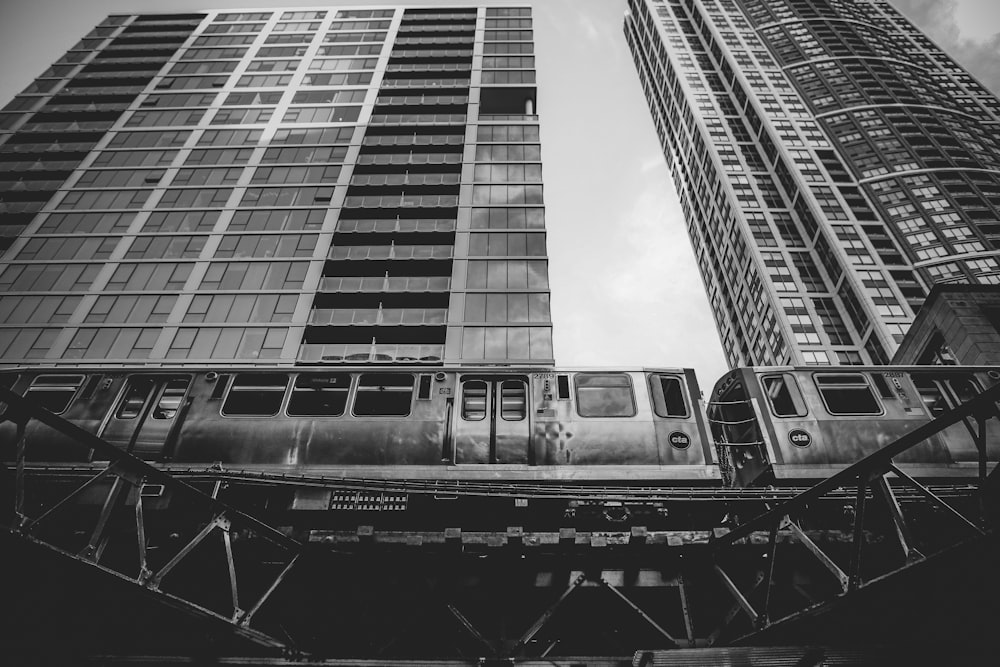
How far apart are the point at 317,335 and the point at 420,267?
6.65 m

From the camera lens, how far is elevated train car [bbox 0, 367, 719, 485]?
11.4 meters

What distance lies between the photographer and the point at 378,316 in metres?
28.7

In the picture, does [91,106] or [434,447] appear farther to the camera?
[91,106]

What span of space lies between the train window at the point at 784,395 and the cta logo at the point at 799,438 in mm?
384

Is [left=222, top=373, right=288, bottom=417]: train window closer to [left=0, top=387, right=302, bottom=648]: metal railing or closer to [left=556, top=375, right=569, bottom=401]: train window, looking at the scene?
[left=0, top=387, right=302, bottom=648]: metal railing

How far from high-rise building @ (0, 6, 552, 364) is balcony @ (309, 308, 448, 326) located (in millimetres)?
123

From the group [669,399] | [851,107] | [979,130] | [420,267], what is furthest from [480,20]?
[979,130]

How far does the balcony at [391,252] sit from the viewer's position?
31.0 m

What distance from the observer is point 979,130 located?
71562mm

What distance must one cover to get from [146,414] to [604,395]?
9.97 m

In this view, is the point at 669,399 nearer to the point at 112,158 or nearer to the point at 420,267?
the point at 420,267

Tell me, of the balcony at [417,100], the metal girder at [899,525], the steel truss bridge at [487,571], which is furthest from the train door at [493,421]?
the balcony at [417,100]

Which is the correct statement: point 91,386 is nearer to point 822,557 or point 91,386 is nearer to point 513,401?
point 513,401

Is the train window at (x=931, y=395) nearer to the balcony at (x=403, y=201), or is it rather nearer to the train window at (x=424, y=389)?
the train window at (x=424, y=389)
